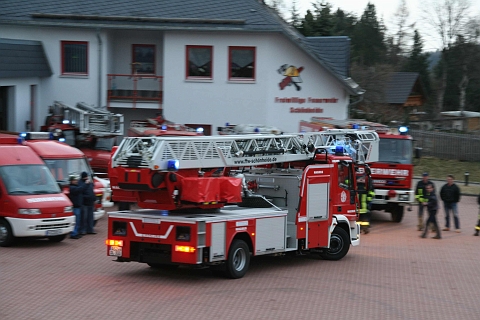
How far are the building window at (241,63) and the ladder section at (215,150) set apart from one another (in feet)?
47.0

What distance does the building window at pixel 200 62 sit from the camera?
3177 cm

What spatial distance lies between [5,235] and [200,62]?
15831 millimetres

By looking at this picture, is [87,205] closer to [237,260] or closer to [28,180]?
[28,180]

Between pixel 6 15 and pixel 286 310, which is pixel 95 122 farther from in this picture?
pixel 286 310

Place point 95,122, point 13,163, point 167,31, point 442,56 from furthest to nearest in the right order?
point 442,56
point 167,31
point 95,122
point 13,163

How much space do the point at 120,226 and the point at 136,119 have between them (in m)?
19.7

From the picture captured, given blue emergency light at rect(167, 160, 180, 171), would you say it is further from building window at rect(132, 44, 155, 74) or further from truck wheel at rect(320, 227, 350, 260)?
building window at rect(132, 44, 155, 74)

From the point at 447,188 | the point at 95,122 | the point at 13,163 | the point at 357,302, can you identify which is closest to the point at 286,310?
the point at 357,302

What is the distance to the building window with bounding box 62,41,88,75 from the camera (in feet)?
105

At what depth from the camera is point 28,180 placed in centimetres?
1853

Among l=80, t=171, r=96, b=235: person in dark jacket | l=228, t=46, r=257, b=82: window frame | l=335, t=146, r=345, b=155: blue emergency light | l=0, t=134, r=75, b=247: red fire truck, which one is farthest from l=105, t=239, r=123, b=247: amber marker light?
l=228, t=46, r=257, b=82: window frame

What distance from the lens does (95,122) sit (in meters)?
26.4

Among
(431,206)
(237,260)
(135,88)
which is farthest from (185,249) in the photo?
(135,88)

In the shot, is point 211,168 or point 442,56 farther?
point 442,56
